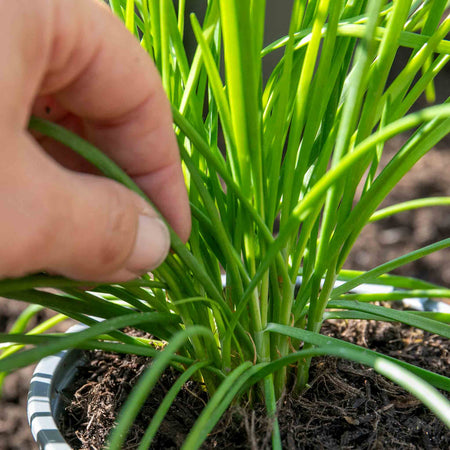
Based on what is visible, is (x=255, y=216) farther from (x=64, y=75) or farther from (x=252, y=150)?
(x=64, y=75)

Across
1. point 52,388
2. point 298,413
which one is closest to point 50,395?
point 52,388

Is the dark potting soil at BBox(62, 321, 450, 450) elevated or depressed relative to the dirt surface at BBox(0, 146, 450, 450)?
elevated

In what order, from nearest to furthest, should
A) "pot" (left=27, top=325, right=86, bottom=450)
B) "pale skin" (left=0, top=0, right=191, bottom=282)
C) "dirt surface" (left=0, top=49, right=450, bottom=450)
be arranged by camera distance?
"pale skin" (left=0, top=0, right=191, bottom=282)
"pot" (left=27, top=325, right=86, bottom=450)
"dirt surface" (left=0, top=49, right=450, bottom=450)

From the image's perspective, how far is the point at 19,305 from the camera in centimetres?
118

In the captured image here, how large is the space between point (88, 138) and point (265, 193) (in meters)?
0.13

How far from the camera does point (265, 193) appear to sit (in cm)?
42

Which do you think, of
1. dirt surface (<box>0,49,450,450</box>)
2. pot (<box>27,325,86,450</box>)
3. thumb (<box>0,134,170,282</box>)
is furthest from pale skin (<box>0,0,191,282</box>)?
dirt surface (<box>0,49,450,450</box>)

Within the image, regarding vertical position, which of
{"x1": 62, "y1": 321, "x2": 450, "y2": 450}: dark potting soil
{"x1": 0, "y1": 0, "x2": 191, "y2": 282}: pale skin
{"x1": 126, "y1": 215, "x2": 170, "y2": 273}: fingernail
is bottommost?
{"x1": 62, "y1": 321, "x2": 450, "y2": 450}: dark potting soil

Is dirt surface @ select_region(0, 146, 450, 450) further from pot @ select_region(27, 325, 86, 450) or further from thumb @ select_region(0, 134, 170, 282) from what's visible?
thumb @ select_region(0, 134, 170, 282)

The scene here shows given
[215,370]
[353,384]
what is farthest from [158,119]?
[353,384]

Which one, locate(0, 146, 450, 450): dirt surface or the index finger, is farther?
locate(0, 146, 450, 450): dirt surface

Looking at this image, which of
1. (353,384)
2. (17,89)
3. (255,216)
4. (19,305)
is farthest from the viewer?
(19,305)

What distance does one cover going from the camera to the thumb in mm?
284

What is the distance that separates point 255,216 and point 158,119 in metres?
0.09
